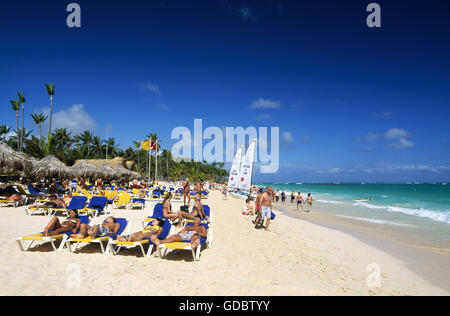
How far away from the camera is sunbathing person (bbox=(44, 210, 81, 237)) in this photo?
18.6 feet

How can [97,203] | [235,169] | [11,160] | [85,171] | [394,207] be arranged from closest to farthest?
A: [97,203], [11,160], [85,171], [394,207], [235,169]

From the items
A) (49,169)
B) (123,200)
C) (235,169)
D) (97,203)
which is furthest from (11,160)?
(235,169)

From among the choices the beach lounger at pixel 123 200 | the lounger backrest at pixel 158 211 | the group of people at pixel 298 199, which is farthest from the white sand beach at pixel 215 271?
the group of people at pixel 298 199

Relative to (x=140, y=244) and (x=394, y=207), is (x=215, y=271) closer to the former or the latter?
(x=140, y=244)

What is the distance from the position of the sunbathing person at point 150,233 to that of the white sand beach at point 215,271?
1.23ft

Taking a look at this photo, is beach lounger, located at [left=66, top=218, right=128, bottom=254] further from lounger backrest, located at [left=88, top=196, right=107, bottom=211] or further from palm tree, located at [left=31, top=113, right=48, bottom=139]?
palm tree, located at [left=31, top=113, right=48, bottom=139]

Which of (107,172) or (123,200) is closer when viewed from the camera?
(123,200)

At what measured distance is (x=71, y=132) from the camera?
2000 inches

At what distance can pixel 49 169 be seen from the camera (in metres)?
18.6

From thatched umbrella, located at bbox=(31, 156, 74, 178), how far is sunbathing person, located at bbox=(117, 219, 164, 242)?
16097mm

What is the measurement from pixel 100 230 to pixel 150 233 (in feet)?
3.68

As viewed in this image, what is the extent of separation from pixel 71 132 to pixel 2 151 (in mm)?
41756

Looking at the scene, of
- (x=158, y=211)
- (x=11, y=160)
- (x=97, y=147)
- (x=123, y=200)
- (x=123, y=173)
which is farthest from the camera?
(x=97, y=147)
